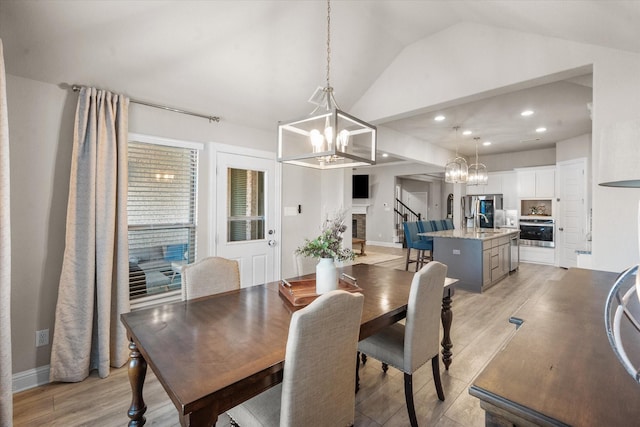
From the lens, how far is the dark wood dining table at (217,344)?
1.04 m

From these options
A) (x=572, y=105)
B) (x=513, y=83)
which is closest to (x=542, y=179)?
(x=572, y=105)

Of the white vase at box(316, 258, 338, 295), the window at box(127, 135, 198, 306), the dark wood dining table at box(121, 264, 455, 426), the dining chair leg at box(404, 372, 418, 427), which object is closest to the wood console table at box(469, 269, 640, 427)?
the dark wood dining table at box(121, 264, 455, 426)

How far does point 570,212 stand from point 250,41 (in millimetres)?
7045

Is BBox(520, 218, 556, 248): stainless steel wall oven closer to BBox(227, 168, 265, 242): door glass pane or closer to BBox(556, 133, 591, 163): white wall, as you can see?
BBox(556, 133, 591, 163): white wall

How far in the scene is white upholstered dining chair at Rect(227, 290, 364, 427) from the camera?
1.15 m

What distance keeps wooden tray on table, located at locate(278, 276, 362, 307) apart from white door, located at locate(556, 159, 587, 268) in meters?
6.31

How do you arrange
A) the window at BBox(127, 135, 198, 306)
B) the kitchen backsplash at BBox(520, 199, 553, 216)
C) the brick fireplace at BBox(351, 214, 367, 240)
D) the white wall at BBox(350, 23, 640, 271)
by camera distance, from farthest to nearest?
the brick fireplace at BBox(351, 214, 367, 240)
the kitchen backsplash at BBox(520, 199, 553, 216)
the window at BBox(127, 135, 198, 306)
the white wall at BBox(350, 23, 640, 271)

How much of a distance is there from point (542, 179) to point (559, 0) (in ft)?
19.8

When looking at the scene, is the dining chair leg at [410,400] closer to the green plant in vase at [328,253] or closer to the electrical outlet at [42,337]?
the green plant in vase at [328,253]

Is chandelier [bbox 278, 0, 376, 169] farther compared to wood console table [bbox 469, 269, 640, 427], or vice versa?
chandelier [bbox 278, 0, 376, 169]

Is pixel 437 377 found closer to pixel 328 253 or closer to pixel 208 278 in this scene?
pixel 328 253

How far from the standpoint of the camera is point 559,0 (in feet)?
6.40

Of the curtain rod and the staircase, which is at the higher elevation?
the curtain rod

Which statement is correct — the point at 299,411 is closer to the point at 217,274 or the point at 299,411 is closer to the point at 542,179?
the point at 217,274
